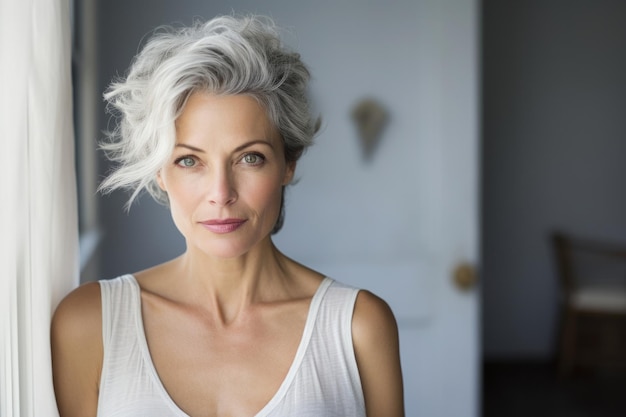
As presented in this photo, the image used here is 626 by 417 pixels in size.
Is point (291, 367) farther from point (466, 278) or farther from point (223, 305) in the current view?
point (466, 278)

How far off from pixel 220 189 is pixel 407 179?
1558 millimetres

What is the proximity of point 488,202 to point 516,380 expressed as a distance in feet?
3.80

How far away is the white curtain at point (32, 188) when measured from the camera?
116cm

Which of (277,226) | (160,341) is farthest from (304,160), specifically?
(160,341)

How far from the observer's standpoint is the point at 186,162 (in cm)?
137

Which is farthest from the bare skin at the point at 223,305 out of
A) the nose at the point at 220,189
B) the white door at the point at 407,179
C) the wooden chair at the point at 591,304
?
the wooden chair at the point at 591,304

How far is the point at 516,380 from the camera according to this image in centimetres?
529

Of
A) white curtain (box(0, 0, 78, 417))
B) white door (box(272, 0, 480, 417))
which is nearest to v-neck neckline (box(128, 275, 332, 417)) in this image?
white curtain (box(0, 0, 78, 417))

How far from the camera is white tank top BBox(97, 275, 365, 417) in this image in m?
1.38

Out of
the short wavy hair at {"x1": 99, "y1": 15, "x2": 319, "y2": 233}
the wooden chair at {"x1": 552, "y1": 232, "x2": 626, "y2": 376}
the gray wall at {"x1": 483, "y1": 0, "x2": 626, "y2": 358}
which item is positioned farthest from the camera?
the gray wall at {"x1": 483, "y1": 0, "x2": 626, "y2": 358}

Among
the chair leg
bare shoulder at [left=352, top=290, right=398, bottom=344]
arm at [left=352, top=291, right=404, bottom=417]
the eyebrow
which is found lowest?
the chair leg

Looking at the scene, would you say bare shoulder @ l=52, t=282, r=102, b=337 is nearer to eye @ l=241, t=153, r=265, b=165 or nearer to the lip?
the lip

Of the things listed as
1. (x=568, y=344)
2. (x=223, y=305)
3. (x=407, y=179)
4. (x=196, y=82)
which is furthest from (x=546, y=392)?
(x=196, y=82)

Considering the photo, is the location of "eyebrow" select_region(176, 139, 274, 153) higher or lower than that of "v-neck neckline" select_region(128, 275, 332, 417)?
higher
